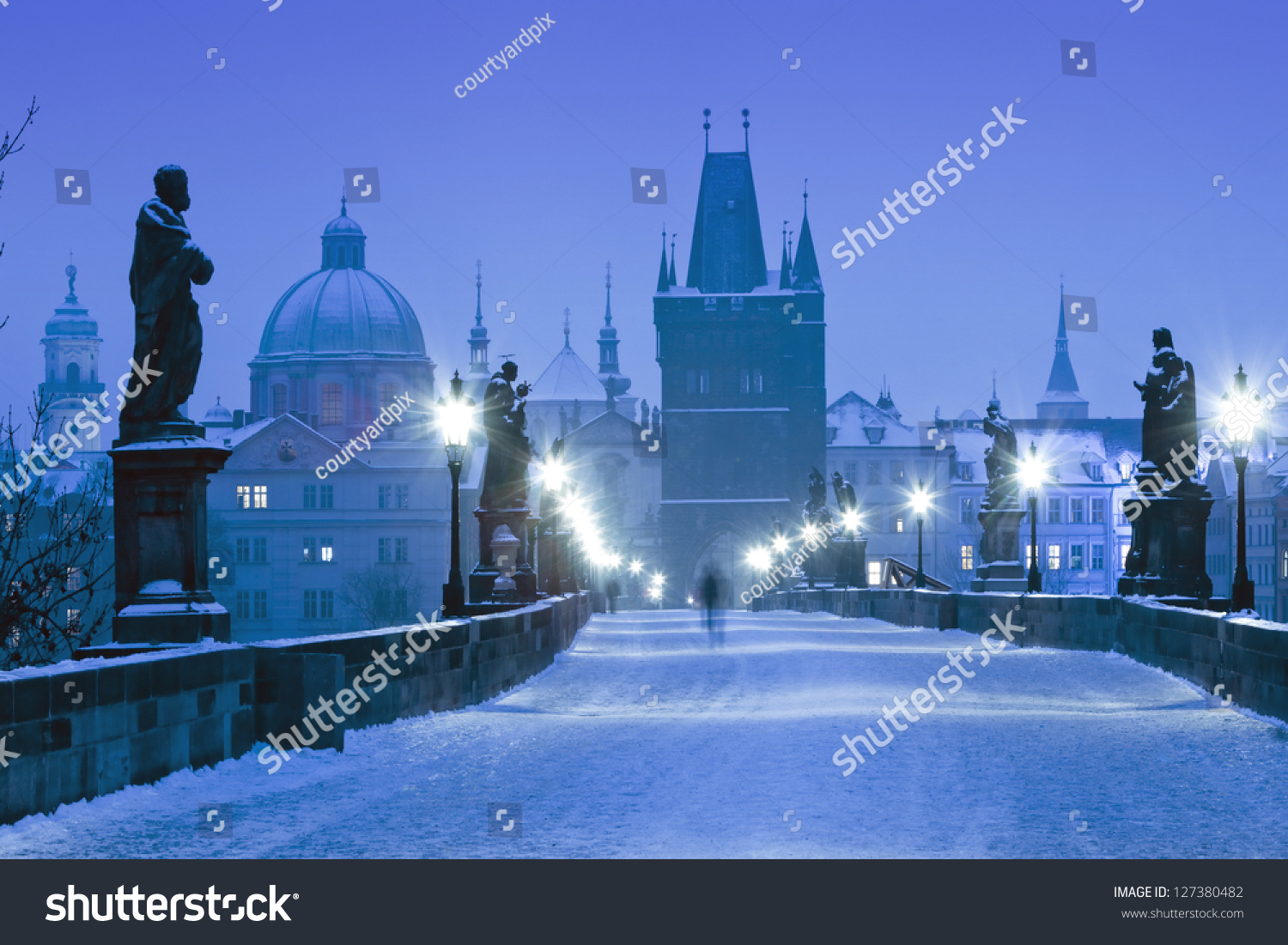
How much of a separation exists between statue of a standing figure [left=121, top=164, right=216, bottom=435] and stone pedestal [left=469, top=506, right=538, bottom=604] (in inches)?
662

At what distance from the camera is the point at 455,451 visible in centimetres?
2497

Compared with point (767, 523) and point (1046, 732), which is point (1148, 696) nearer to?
point (1046, 732)

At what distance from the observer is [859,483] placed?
124250 millimetres

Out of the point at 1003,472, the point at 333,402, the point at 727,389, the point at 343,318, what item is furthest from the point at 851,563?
the point at 343,318

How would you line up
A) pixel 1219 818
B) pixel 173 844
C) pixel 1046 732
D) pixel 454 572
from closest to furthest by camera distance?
pixel 173 844 < pixel 1219 818 < pixel 1046 732 < pixel 454 572

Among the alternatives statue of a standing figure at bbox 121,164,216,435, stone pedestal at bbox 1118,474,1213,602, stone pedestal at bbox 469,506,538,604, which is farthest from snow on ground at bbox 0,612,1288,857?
stone pedestal at bbox 469,506,538,604

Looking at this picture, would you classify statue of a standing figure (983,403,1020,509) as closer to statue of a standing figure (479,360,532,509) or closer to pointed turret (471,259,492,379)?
statue of a standing figure (479,360,532,509)

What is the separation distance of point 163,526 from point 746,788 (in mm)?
4753

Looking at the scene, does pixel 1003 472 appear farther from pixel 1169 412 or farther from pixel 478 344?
pixel 478 344

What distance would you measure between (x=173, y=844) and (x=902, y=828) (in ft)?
11.9

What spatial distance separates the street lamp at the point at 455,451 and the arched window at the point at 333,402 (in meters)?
96.4

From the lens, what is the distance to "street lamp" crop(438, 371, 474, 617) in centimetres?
2300

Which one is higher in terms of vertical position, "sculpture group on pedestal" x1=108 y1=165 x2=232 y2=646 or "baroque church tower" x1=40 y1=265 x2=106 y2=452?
"baroque church tower" x1=40 y1=265 x2=106 y2=452
